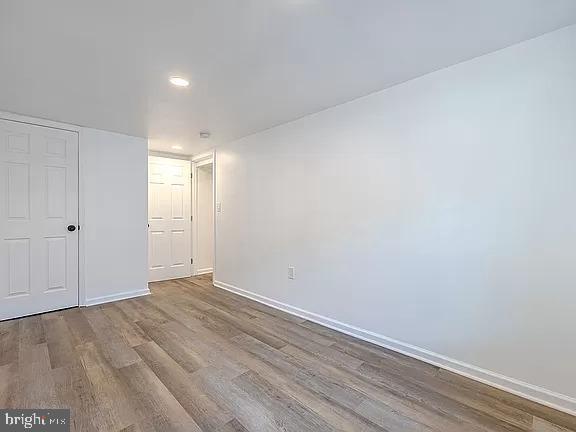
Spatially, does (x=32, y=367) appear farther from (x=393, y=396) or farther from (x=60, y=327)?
(x=393, y=396)

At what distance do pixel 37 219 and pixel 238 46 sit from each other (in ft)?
9.94

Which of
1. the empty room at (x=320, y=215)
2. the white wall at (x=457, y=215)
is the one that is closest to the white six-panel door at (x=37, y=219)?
the empty room at (x=320, y=215)

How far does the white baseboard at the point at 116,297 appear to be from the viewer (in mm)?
3562


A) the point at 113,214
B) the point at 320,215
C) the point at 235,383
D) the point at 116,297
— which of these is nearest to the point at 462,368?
the point at 235,383

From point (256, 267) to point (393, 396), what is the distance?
2.28 meters

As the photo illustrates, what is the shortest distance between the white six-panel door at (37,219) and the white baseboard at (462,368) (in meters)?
2.81

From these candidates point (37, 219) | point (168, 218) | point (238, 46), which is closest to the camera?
point (238, 46)

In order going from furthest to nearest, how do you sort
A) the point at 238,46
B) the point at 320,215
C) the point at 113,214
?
the point at 113,214
the point at 320,215
the point at 238,46

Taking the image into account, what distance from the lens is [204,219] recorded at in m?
5.35

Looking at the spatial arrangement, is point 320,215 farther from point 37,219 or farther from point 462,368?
point 37,219

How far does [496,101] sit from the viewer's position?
75.0 inches

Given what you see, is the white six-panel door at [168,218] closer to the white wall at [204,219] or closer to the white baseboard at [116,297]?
the white wall at [204,219]

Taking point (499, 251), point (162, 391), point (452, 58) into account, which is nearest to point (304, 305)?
point (162, 391)

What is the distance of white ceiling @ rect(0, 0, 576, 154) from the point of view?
5.00ft
